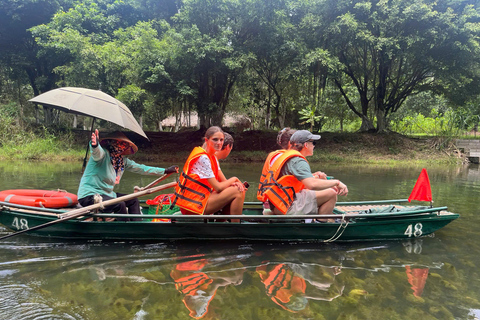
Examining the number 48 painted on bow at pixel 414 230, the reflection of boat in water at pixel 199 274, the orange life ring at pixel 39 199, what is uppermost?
the orange life ring at pixel 39 199

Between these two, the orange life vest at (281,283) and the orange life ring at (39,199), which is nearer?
the orange life vest at (281,283)

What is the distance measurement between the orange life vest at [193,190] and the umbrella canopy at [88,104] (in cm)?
69

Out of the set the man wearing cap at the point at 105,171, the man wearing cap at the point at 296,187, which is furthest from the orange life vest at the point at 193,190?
the man wearing cap at the point at 105,171

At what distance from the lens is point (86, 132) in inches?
801

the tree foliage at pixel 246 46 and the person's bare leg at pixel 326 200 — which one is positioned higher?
the tree foliage at pixel 246 46

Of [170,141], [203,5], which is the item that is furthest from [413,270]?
[170,141]

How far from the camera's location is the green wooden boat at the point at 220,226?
4.42 m

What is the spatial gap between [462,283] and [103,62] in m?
17.0

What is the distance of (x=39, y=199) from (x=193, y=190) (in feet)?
7.50

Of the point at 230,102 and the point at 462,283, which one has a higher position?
the point at 230,102

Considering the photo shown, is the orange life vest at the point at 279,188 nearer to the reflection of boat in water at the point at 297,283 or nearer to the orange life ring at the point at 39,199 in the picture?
the reflection of boat in water at the point at 297,283

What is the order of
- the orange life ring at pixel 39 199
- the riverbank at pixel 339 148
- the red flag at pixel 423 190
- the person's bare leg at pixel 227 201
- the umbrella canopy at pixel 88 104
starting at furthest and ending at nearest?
the riverbank at pixel 339 148 → the red flag at pixel 423 190 → the orange life ring at pixel 39 199 → the person's bare leg at pixel 227 201 → the umbrella canopy at pixel 88 104

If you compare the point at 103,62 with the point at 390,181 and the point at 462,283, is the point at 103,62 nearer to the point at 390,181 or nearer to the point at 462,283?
the point at 390,181

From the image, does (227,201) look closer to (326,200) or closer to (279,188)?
(279,188)
